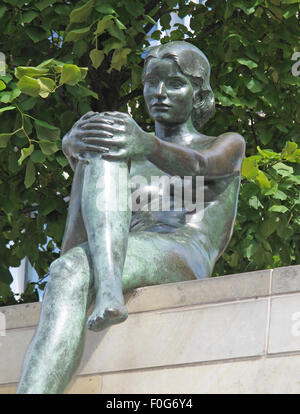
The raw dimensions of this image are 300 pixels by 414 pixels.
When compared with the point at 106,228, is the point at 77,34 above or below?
above

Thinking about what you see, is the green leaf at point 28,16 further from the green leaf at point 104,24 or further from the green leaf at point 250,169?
the green leaf at point 250,169

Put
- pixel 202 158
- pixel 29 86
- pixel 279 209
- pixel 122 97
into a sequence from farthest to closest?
1. pixel 122 97
2. pixel 279 209
3. pixel 29 86
4. pixel 202 158

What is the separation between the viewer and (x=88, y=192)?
5.64 metres

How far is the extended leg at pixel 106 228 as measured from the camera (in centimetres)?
520

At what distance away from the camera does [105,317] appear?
16.9ft

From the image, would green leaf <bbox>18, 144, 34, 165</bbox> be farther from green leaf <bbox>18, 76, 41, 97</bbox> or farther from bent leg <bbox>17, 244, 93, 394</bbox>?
bent leg <bbox>17, 244, 93, 394</bbox>

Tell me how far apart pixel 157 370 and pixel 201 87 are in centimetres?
167

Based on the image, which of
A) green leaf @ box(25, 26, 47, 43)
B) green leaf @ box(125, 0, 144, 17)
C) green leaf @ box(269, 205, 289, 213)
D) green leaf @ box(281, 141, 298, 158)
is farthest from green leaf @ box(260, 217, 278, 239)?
green leaf @ box(25, 26, 47, 43)

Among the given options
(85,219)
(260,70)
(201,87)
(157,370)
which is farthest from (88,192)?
(260,70)

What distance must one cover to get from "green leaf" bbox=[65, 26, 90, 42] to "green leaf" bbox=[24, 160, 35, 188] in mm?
909

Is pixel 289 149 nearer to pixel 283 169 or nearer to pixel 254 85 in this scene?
pixel 283 169

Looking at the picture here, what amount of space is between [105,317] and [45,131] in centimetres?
363

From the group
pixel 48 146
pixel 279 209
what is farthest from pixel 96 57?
pixel 279 209
